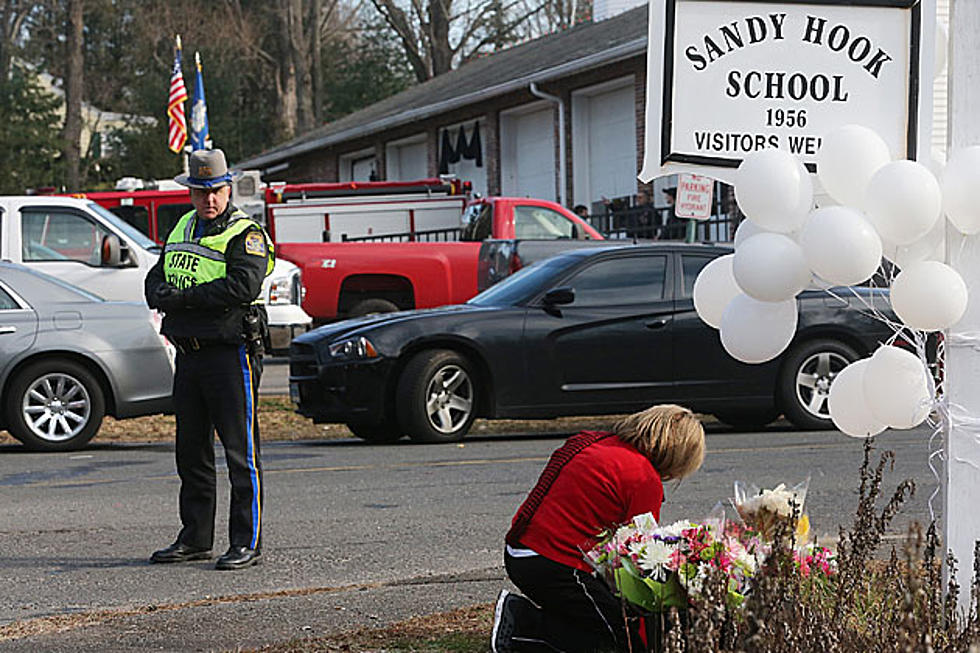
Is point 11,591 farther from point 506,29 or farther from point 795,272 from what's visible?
point 506,29

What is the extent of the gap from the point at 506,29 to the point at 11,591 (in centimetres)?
4302

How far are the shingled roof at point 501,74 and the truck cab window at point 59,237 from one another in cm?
1091

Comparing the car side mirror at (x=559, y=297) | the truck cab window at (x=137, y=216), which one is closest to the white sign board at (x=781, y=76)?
the car side mirror at (x=559, y=297)

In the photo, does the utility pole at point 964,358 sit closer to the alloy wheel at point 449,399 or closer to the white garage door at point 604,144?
the alloy wheel at point 449,399

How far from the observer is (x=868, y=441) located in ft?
15.4

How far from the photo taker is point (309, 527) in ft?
27.8

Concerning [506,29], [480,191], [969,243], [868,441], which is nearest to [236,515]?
[868,441]

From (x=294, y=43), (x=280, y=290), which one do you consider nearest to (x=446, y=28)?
(x=294, y=43)

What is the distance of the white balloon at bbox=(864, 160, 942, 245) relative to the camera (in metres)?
4.16

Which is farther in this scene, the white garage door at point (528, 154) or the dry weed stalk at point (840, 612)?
the white garage door at point (528, 154)

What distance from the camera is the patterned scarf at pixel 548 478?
16.8ft

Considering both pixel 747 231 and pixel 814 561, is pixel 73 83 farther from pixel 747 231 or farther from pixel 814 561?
pixel 814 561

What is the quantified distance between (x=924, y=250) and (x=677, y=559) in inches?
45.3

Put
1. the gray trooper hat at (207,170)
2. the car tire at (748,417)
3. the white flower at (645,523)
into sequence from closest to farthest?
the white flower at (645,523) < the gray trooper hat at (207,170) < the car tire at (748,417)
